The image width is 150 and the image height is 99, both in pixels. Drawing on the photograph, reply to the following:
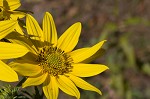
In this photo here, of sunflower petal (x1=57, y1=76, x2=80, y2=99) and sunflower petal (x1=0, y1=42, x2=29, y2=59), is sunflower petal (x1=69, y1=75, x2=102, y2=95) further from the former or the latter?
sunflower petal (x1=0, y1=42, x2=29, y2=59)

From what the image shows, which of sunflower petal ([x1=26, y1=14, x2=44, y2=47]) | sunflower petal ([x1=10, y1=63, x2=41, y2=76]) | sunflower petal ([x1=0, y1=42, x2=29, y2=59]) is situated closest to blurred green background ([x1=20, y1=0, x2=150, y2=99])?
sunflower petal ([x1=26, y1=14, x2=44, y2=47])

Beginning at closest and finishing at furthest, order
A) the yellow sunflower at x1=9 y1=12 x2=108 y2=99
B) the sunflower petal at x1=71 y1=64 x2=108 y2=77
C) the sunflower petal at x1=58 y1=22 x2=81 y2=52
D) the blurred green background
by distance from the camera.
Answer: the yellow sunflower at x1=9 y1=12 x2=108 y2=99
the sunflower petal at x1=71 y1=64 x2=108 y2=77
the sunflower petal at x1=58 y1=22 x2=81 y2=52
the blurred green background

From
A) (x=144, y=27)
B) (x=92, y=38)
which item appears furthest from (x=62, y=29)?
(x=144, y=27)

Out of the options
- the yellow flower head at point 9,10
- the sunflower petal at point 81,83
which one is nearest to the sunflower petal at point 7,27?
the yellow flower head at point 9,10

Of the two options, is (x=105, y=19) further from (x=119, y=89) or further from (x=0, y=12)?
(x=0, y=12)

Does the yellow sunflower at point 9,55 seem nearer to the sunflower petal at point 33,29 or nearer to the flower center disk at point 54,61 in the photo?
the sunflower petal at point 33,29

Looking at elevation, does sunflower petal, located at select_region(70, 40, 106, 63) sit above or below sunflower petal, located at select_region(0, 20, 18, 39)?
below
